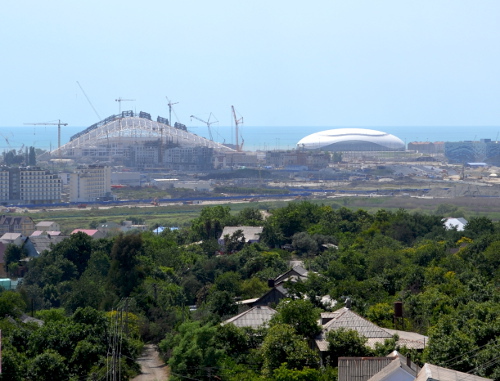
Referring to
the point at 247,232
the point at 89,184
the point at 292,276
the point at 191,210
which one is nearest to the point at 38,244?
the point at 247,232

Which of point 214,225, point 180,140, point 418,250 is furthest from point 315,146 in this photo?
point 418,250

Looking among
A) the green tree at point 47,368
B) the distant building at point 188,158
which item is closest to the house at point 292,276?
the green tree at point 47,368

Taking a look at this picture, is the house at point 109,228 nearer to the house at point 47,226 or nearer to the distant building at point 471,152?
the house at point 47,226

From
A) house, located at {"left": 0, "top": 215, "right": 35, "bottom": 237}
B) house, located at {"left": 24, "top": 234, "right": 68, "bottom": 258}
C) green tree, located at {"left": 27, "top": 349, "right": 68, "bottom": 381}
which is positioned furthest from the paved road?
house, located at {"left": 0, "top": 215, "right": 35, "bottom": 237}

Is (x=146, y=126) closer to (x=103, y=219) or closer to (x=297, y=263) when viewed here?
(x=103, y=219)

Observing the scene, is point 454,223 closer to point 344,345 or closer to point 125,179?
point 344,345
